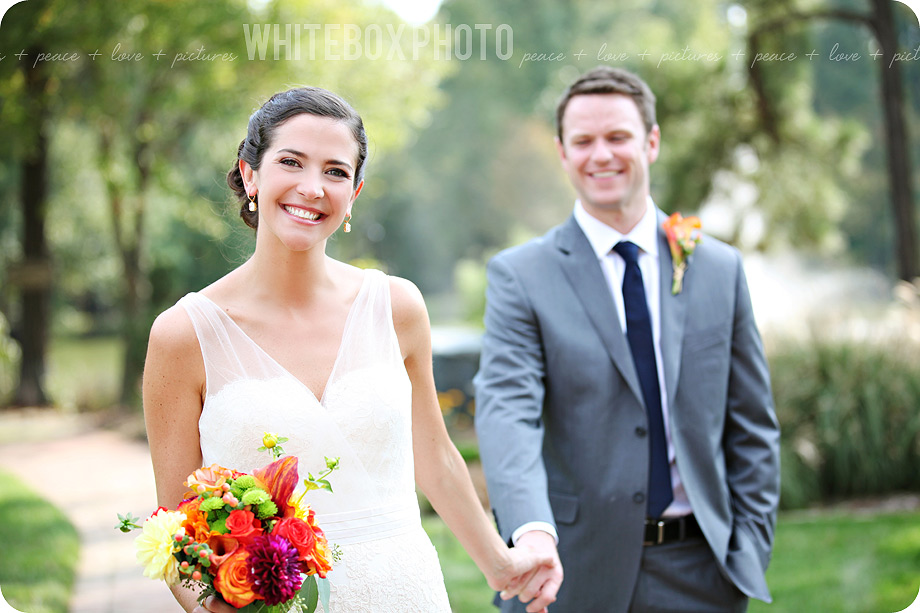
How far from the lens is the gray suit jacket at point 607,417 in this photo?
309cm

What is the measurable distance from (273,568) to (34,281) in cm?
1740

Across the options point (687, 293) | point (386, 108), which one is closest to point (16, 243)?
point (386, 108)

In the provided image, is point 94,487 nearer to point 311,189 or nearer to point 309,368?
point 309,368

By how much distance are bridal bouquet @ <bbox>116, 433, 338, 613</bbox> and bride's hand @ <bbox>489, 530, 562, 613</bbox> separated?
985 mm

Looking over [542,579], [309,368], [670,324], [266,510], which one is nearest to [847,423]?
[670,324]

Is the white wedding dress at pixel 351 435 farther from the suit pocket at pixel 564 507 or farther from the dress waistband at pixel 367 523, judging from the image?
the suit pocket at pixel 564 507

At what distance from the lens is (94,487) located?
33.3 feet

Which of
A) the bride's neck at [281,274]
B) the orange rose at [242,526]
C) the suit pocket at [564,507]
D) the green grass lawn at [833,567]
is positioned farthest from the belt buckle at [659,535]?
the green grass lawn at [833,567]

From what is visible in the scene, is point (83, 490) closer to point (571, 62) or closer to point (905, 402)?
point (905, 402)

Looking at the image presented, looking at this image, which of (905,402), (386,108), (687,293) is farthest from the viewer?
(386,108)

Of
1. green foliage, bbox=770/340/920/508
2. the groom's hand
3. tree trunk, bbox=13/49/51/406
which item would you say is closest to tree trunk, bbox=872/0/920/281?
green foliage, bbox=770/340/920/508

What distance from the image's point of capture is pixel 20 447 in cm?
1292

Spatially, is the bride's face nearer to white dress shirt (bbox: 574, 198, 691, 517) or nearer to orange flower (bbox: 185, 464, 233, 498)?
orange flower (bbox: 185, 464, 233, 498)

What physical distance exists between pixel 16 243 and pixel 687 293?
26.8m
